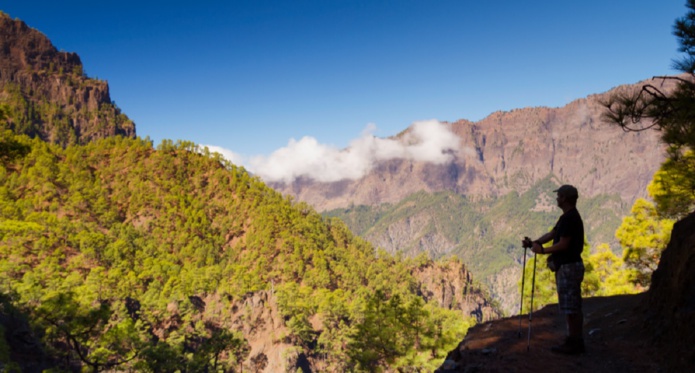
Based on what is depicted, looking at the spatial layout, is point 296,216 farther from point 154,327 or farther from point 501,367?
point 501,367

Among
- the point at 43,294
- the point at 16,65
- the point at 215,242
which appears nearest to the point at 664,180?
the point at 43,294

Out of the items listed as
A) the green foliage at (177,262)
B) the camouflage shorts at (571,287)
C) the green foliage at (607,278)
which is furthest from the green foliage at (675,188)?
the green foliage at (177,262)

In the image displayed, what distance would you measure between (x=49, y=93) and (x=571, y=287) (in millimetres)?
235968

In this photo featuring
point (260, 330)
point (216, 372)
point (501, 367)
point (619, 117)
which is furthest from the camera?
point (260, 330)

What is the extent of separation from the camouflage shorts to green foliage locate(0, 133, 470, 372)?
62.6 ft

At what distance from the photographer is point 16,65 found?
174625 millimetres

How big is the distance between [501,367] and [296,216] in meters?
105

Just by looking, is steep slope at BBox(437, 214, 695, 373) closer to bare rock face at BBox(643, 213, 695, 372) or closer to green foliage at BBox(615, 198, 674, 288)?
bare rock face at BBox(643, 213, 695, 372)

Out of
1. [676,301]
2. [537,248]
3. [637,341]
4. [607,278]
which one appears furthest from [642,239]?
[537,248]

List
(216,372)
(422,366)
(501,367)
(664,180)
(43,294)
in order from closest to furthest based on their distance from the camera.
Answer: (501,367) < (664,180) < (422,366) < (216,372) < (43,294)

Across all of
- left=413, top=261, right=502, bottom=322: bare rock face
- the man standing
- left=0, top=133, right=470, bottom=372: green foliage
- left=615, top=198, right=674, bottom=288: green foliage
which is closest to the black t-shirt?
the man standing

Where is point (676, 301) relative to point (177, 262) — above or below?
below

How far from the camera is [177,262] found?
289ft

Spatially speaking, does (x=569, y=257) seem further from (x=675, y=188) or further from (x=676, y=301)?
(x=675, y=188)
